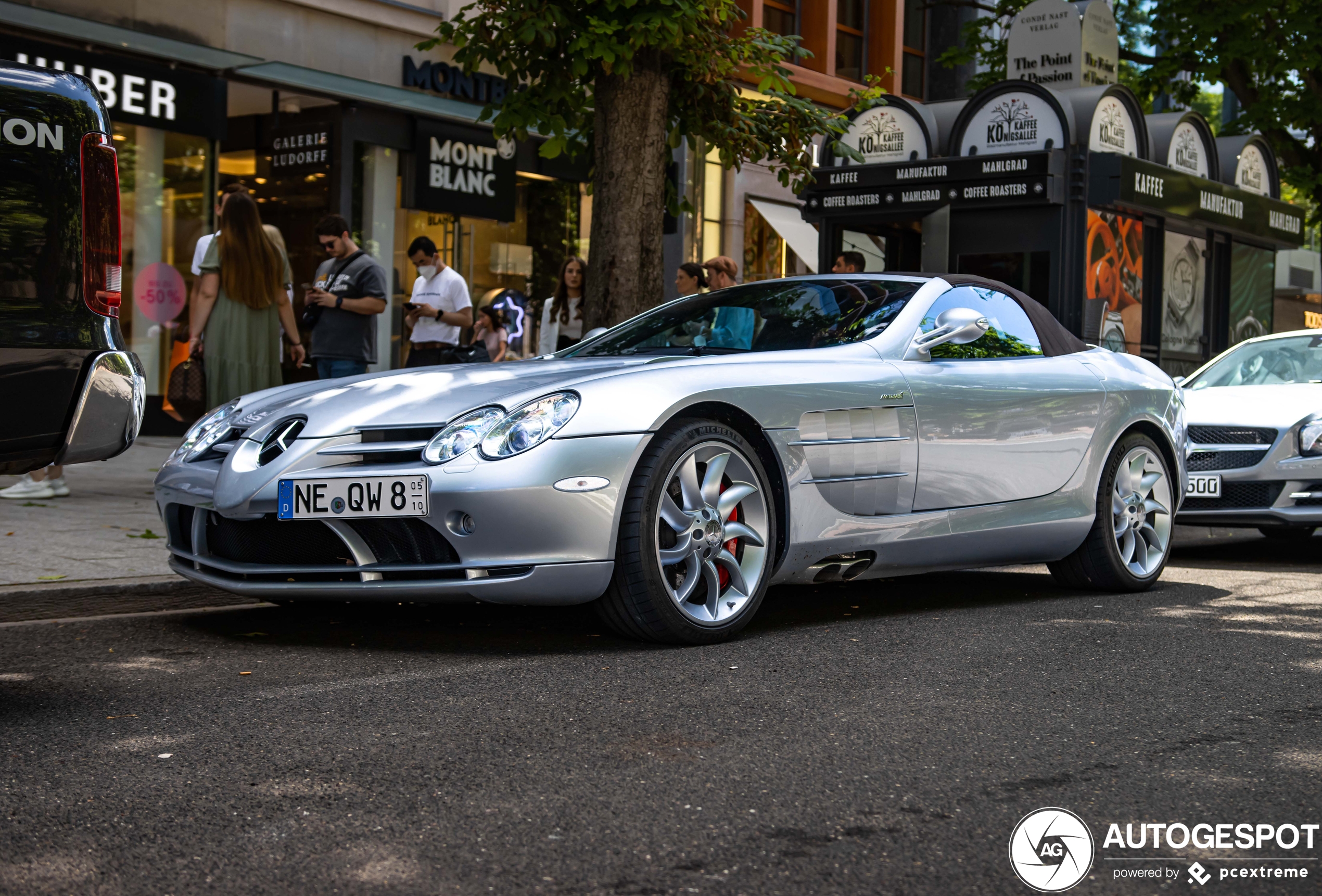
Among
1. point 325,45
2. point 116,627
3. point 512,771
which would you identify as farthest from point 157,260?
point 512,771

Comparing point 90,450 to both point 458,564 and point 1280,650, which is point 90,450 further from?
point 1280,650

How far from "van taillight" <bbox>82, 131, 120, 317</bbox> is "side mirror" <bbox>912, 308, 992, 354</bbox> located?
2970 mm

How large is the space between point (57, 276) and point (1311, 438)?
6.86 meters

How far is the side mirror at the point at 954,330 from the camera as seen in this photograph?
5.75 meters

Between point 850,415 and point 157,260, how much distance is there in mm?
11190

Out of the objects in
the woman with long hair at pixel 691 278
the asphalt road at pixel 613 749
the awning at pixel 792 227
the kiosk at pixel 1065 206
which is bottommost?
the asphalt road at pixel 613 749

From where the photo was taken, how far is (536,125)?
380 inches

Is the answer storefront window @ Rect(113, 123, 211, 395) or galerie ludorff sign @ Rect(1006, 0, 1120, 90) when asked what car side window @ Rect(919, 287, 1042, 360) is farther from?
storefront window @ Rect(113, 123, 211, 395)

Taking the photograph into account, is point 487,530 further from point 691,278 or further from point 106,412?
point 691,278

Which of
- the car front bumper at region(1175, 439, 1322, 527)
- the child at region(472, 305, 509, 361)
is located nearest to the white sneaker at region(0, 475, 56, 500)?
the child at region(472, 305, 509, 361)

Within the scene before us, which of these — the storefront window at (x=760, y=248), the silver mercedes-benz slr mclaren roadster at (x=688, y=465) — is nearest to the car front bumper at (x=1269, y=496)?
the silver mercedes-benz slr mclaren roadster at (x=688, y=465)

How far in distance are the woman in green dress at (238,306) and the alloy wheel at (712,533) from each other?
434 centimetres

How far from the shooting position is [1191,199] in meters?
13.7

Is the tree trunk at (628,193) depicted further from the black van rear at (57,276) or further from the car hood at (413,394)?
the black van rear at (57,276)
